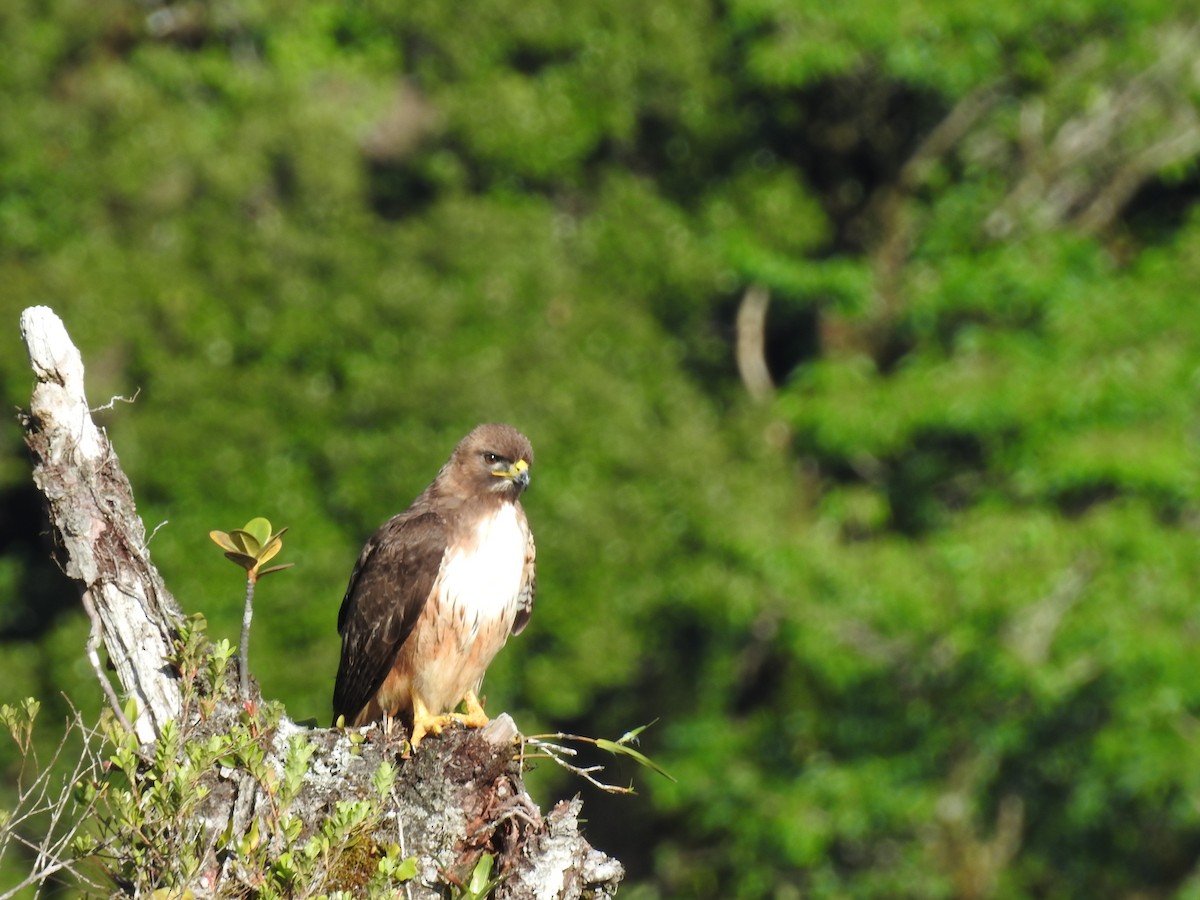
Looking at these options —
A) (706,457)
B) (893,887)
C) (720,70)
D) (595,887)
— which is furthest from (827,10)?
(595,887)

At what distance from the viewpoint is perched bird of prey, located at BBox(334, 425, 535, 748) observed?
22.6 ft

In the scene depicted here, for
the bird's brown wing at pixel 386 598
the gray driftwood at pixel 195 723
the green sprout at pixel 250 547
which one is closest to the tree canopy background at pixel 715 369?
the bird's brown wing at pixel 386 598

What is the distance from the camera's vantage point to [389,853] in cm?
439

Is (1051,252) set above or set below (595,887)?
above

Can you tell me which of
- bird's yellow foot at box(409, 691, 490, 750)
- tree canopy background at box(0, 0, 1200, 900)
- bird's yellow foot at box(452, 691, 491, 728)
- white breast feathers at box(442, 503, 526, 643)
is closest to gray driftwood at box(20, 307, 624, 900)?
bird's yellow foot at box(409, 691, 490, 750)

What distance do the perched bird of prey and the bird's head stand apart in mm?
215

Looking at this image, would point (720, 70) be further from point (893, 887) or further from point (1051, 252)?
point (893, 887)

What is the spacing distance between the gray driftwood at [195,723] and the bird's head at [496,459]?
92.1 inches

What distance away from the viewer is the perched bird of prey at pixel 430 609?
22.6 feet

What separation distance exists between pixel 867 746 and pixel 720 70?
24.0 feet

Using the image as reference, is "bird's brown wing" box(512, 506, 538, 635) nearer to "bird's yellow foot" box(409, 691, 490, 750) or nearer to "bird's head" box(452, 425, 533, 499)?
"bird's head" box(452, 425, 533, 499)

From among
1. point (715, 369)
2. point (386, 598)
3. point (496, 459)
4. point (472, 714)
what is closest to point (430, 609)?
point (386, 598)

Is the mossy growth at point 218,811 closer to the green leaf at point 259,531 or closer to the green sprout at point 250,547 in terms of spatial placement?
the green sprout at point 250,547

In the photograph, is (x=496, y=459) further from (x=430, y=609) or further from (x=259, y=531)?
(x=259, y=531)
